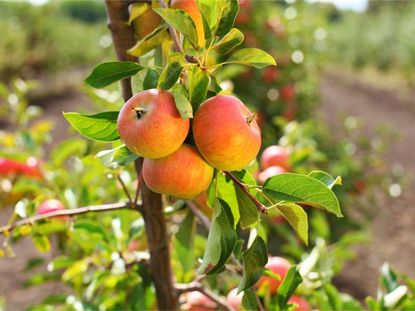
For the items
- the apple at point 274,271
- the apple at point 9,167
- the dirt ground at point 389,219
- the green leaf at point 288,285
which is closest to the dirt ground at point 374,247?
the dirt ground at point 389,219

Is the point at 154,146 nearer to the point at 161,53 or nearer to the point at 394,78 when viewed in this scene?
the point at 161,53

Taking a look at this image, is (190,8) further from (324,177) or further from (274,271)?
(274,271)

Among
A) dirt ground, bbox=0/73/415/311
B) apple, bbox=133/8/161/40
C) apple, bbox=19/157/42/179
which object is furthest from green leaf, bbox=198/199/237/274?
dirt ground, bbox=0/73/415/311

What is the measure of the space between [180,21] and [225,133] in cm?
11

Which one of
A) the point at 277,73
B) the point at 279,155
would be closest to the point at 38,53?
the point at 277,73

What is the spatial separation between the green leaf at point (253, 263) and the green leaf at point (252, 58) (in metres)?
0.18

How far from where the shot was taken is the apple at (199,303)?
2.71 feet

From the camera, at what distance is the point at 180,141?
19.5 inches

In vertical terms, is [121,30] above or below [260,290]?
above

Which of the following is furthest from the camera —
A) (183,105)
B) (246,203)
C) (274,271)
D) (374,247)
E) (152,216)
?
(374,247)

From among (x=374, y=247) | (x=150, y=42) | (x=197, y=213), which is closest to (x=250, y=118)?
(x=150, y=42)

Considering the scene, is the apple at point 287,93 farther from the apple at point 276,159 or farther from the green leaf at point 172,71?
the green leaf at point 172,71

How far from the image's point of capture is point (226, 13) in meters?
0.51

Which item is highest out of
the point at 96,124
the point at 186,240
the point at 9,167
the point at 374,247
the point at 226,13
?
the point at 226,13
